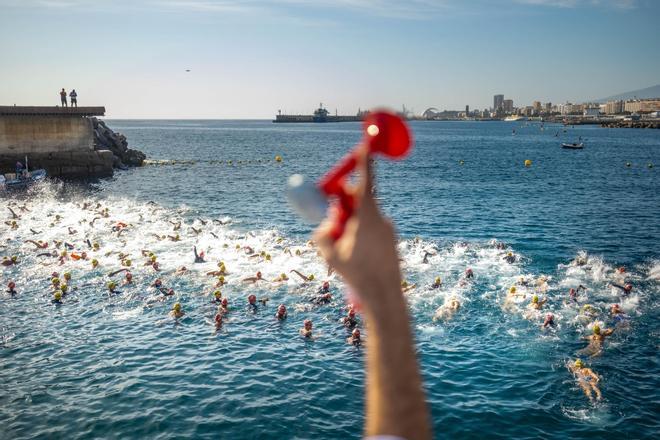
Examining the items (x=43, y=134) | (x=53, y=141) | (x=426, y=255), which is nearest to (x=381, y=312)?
(x=426, y=255)

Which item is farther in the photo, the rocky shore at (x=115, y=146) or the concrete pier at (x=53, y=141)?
the rocky shore at (x=115, y=146)

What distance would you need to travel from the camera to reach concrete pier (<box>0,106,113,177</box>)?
5778 cm

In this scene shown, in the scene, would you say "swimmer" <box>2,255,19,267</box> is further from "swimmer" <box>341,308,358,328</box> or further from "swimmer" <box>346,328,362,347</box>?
"swimmer" <box>346,328,362,347</box>

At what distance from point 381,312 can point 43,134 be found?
69.4 m

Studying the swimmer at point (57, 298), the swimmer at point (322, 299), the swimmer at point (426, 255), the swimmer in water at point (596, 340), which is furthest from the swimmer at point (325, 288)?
the swimmer at point (57, 298)

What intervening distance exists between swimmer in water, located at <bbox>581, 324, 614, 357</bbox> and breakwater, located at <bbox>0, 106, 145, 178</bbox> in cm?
6283

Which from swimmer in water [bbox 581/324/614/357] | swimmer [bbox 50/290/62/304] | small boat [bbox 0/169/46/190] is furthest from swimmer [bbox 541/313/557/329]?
small boat [bbox 0/169/46/190]

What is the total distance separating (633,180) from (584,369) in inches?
2424

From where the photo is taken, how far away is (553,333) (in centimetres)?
1966

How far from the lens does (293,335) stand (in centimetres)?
2020

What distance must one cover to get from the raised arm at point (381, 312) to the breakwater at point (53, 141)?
6747cm

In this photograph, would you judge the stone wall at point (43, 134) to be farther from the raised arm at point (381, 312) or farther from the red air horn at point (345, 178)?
the raised arm at point (381, 312)

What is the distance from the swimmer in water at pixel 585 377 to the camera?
51.4 ft

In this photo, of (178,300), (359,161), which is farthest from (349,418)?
(359,161)
